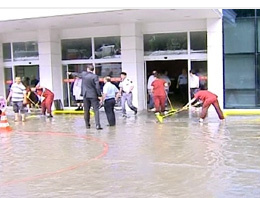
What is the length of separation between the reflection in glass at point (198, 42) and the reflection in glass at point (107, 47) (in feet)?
11.3

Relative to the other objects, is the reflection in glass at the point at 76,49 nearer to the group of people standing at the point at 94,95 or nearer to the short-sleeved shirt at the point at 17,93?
the short-sleeved shirt at the point at 17,93

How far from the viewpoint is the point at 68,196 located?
6.41 metres

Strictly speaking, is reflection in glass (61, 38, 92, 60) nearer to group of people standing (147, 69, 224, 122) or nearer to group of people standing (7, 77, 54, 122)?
group of people standing (7, 77, 54, 122)

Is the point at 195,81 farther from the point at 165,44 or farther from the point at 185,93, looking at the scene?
the point at 165,44

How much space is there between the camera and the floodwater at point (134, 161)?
21.9ft

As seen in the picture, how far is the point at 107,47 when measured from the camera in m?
20.7

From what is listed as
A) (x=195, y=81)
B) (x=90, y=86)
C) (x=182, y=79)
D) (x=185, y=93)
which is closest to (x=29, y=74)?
(x=182, y=79)

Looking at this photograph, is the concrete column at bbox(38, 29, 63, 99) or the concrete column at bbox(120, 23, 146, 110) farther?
the concrete column at bbox(38, 29, 63, 99)

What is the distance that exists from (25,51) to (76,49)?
2936mm

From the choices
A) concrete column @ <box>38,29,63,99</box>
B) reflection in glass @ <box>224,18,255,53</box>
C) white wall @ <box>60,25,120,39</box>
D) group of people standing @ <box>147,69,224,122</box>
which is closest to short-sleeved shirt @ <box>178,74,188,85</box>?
group of people standing @ <box>147,69,224,122</box>

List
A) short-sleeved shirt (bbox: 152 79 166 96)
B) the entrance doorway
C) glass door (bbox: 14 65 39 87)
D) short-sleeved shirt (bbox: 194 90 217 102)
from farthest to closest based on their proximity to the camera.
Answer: glass door (bbox: 14 65 39 87) < the entrance doorway < short-sleeved shirt (bbox: 152 79 166 96) < short-sleeved shirt (bbox: 194 90 217 102)

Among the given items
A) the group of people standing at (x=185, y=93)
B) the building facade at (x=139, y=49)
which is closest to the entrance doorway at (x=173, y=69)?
the building facade at (x=139, y=49)

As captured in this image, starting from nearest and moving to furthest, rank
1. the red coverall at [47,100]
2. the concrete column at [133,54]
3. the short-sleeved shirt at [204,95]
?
1. the short-sleeved shirt at [204,95]
2. the red coverall at [47,100]
3. the concrete column at [133,54]

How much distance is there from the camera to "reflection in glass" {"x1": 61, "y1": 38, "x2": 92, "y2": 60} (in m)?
21.2
